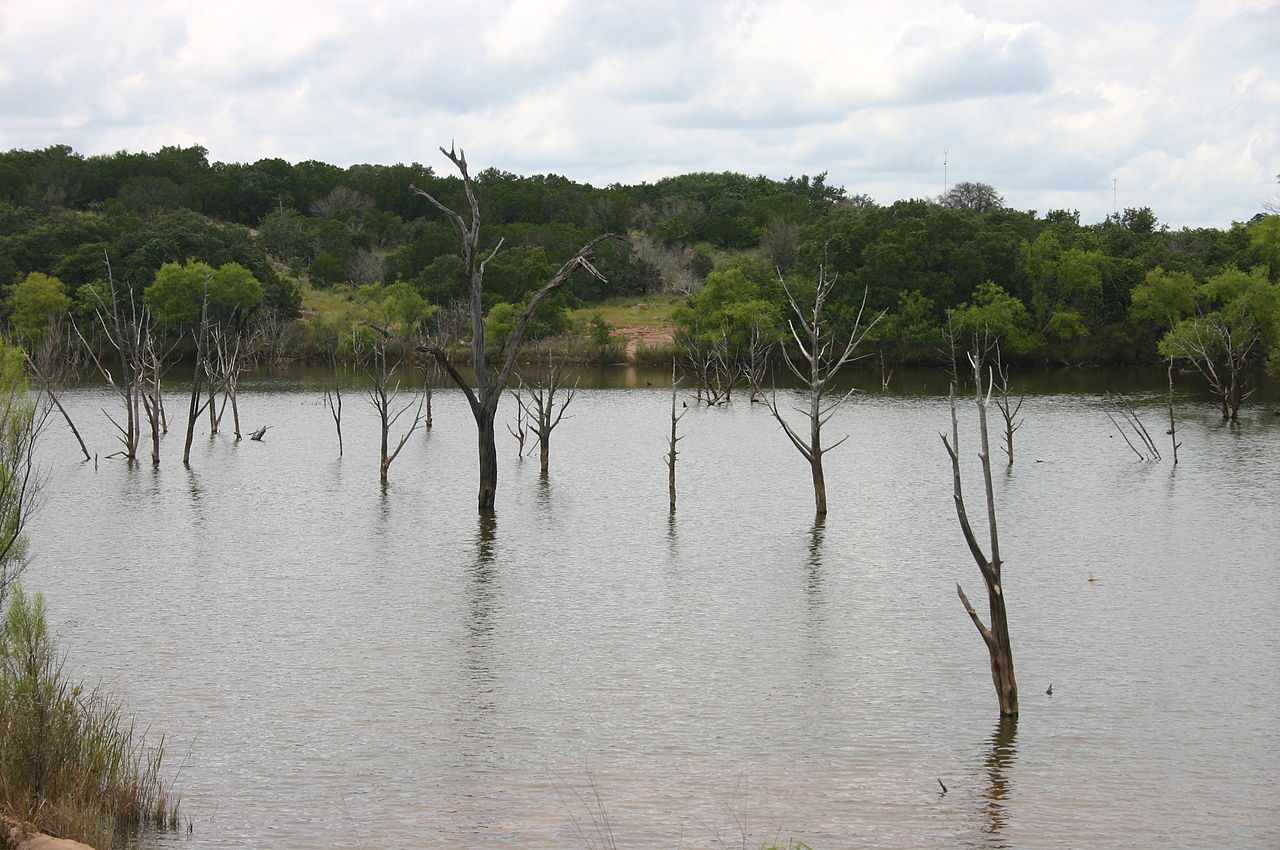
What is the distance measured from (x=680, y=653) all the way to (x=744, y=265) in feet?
246

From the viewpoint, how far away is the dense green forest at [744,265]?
83625 mm

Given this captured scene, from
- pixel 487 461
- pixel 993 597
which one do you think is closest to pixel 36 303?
pixel 487 461

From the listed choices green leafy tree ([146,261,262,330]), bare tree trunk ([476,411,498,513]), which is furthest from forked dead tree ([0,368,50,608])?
green leafy tree ([146,261,262,330])

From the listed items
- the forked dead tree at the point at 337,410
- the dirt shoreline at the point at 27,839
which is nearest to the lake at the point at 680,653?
the dirt shoreline at the point at 27,839

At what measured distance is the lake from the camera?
48.3 ft

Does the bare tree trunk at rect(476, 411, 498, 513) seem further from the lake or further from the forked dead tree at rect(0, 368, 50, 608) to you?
the forked dead tree at rect(0, 368, 50, 608)

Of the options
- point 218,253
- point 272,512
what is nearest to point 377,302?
point 218,253

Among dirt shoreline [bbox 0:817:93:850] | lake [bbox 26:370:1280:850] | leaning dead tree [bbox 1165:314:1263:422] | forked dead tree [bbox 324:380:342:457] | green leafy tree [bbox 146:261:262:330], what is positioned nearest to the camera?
dirt shoreline [bbox 0:817:93:850]

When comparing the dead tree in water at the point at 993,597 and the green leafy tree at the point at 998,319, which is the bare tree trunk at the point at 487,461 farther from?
the green leafy tree at the point at 998,319

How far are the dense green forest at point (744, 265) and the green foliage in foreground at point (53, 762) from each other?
173 feet

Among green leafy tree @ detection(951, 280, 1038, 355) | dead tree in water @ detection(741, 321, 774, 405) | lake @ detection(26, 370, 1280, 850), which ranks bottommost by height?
lake @ detection(26, 370, 1280, 850)

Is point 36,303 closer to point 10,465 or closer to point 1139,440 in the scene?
point 1139,440

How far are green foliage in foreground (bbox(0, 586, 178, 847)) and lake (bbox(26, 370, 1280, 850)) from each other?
817 mm

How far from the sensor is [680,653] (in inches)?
831
